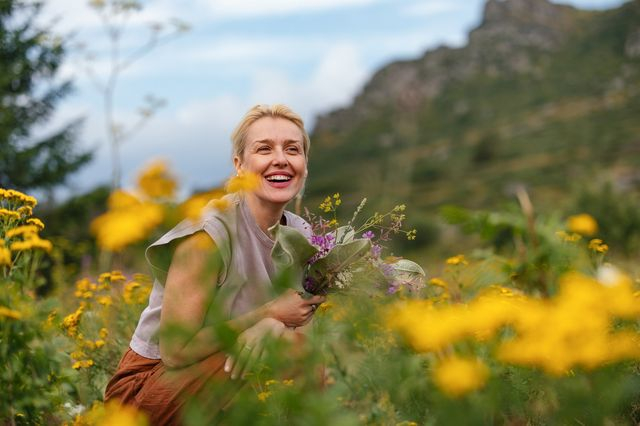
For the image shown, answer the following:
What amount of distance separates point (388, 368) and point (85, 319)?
97.8 inches

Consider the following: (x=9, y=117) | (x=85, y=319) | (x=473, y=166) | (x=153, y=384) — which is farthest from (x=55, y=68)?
(x=473, y=166)

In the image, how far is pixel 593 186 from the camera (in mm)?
12242

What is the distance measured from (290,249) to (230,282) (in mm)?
317

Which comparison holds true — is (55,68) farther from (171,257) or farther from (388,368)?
(388,368)

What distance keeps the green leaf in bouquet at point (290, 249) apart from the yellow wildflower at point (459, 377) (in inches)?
36.4

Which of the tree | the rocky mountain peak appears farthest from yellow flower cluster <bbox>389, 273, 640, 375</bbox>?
the rocky mountain peak

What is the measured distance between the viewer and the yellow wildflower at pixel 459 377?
102 centimetres

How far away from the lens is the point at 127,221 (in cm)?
122

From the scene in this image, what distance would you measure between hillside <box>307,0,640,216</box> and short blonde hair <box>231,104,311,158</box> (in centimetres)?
3587

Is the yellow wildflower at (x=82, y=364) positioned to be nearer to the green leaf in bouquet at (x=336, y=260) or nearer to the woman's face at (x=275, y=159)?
the woman's face at (x=275, y=159)

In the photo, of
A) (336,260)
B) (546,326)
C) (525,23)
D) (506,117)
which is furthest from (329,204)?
(525,23)

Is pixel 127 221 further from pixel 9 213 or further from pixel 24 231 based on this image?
pixel 9 213

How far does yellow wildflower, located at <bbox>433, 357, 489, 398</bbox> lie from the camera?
1.02m

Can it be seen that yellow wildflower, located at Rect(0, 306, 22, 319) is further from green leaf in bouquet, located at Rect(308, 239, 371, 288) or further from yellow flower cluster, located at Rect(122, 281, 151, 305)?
yellow flower cluster, located at Rect(122, 281, 151, 305)
